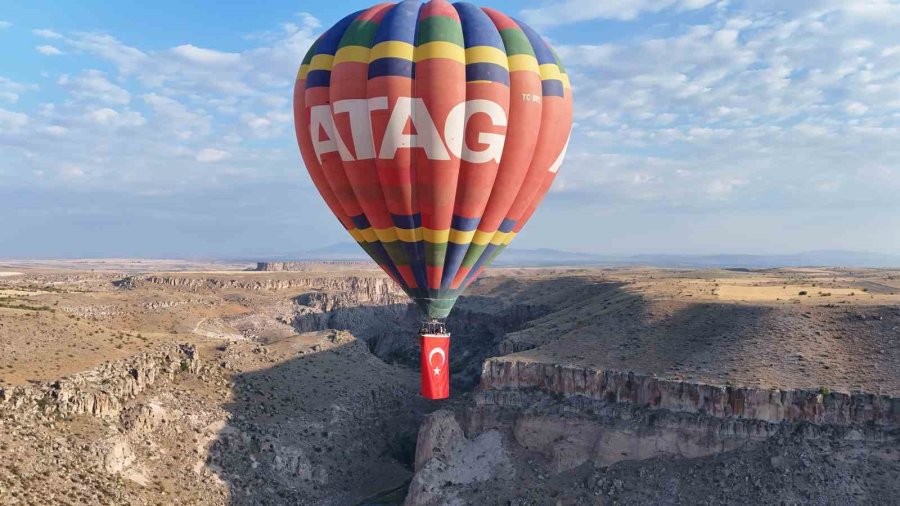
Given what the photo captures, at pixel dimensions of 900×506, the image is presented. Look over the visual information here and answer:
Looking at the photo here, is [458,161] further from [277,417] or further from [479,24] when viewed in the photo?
[277,417]

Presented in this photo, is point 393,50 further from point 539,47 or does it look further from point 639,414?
point 639,414

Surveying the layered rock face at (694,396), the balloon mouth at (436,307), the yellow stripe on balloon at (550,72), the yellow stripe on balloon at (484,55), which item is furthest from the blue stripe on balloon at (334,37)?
the layered rock face at (694,396)

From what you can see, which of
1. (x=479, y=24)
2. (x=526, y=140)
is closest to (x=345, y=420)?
(x=526, y=140)

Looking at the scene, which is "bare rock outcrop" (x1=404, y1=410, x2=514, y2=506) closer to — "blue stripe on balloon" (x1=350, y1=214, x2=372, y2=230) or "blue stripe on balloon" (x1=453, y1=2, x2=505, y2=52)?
"blue stripe on balloon" (x1=350, y1=214, x2=372, y2=230)

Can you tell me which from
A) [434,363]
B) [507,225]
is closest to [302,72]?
[507,225]

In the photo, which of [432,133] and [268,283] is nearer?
[432,133]
